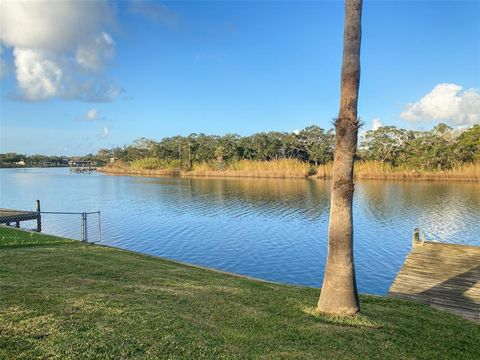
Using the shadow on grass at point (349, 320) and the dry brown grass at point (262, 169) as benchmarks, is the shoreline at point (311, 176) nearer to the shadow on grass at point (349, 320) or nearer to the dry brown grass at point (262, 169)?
the dry brown grass at point (262, 169)

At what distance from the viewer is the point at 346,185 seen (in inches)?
235

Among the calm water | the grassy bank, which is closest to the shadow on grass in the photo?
the calm water

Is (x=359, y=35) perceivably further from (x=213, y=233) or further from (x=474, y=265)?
(x=213, y=233)

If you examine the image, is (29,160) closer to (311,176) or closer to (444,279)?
(311,176)

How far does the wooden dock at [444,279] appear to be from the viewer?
349 inches

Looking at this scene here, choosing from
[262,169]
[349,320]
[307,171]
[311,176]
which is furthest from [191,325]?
[262,169]

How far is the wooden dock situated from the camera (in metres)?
8.87

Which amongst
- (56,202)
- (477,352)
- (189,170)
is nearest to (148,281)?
(477,352)

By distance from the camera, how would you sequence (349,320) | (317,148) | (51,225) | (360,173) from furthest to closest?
1. (317,148)
2. (360,173)
3. (51,225)
4. (349,320)

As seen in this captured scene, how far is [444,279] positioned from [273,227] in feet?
40.9

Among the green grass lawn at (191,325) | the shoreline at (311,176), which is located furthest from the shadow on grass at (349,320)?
the shoreline at (311,176)

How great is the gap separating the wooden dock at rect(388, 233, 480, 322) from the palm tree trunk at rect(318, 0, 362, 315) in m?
3.98

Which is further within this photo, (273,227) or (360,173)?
(360,173)

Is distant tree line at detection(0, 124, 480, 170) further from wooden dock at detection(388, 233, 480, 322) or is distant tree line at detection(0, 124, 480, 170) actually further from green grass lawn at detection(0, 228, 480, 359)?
green grass lawn at detection(0, 228, 480, 359)
